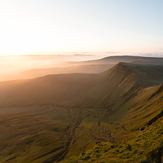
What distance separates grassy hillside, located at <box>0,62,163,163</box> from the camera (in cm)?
4675

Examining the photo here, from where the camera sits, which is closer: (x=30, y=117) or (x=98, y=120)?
(x=98, y=120)

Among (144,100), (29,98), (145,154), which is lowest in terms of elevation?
(29,98)

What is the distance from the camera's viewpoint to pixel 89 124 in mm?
112000

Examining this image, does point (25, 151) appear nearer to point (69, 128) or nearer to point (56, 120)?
point (69, 128)

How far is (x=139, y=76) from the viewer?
606 feet

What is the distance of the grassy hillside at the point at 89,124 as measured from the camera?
46.8 meters

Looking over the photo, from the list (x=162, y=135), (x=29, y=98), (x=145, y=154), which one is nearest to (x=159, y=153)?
(x=145, y=154)

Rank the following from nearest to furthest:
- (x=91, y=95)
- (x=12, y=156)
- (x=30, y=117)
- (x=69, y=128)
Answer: (x=12, y=156) < (x=69, y=128) < (x=30, y=117) < (x=91, y=95)

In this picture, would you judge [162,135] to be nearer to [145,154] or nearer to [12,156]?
[145,154]

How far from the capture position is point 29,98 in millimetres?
190875

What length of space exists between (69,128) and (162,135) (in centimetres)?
7058

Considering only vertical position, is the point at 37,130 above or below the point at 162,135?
below

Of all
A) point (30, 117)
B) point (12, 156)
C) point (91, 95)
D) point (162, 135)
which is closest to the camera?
point (162, 135)

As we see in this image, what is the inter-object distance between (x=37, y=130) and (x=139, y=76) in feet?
330
